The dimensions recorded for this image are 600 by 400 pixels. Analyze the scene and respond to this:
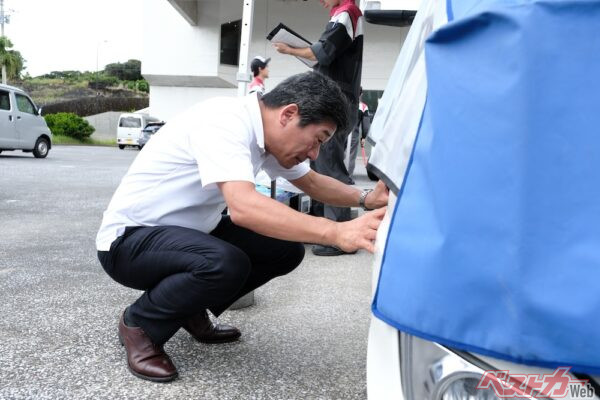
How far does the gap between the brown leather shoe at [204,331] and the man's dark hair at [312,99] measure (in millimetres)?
969

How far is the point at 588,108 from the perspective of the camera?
89 centimetres

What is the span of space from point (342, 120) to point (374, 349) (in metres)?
0.94

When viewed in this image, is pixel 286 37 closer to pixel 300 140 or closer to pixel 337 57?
pixel 337 57

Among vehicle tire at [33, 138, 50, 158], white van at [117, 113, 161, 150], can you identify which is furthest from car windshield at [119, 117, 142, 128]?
vehicle tire at [33, 138, 50, 158]

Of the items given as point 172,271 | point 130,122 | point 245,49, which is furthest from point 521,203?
point 130,122

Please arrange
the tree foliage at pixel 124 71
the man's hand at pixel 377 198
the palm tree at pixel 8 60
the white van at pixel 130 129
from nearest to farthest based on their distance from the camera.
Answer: the man's hand at pixel 377 198
the white van at pixel 130 129
the palm tree at pixel 8 60
the tree foliage at pixel 124 71

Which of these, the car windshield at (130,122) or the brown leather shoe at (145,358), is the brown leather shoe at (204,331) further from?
the car windshield at (130,122)

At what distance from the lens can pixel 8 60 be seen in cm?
3966

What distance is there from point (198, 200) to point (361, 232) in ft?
2.62

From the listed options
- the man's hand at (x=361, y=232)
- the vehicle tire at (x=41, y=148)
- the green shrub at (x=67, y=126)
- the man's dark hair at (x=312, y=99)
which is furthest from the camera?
the green shrub at (x=67, y=126)

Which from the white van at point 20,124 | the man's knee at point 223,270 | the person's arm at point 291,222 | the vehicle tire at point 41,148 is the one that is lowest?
the vehicle tire at point 41,148

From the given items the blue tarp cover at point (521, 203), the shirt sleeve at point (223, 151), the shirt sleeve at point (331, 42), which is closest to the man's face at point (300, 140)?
the shirt sleeve at point (223, 151)

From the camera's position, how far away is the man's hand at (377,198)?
6.68ft

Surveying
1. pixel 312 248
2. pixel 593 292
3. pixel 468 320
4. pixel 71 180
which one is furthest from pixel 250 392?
pixel 71 180
